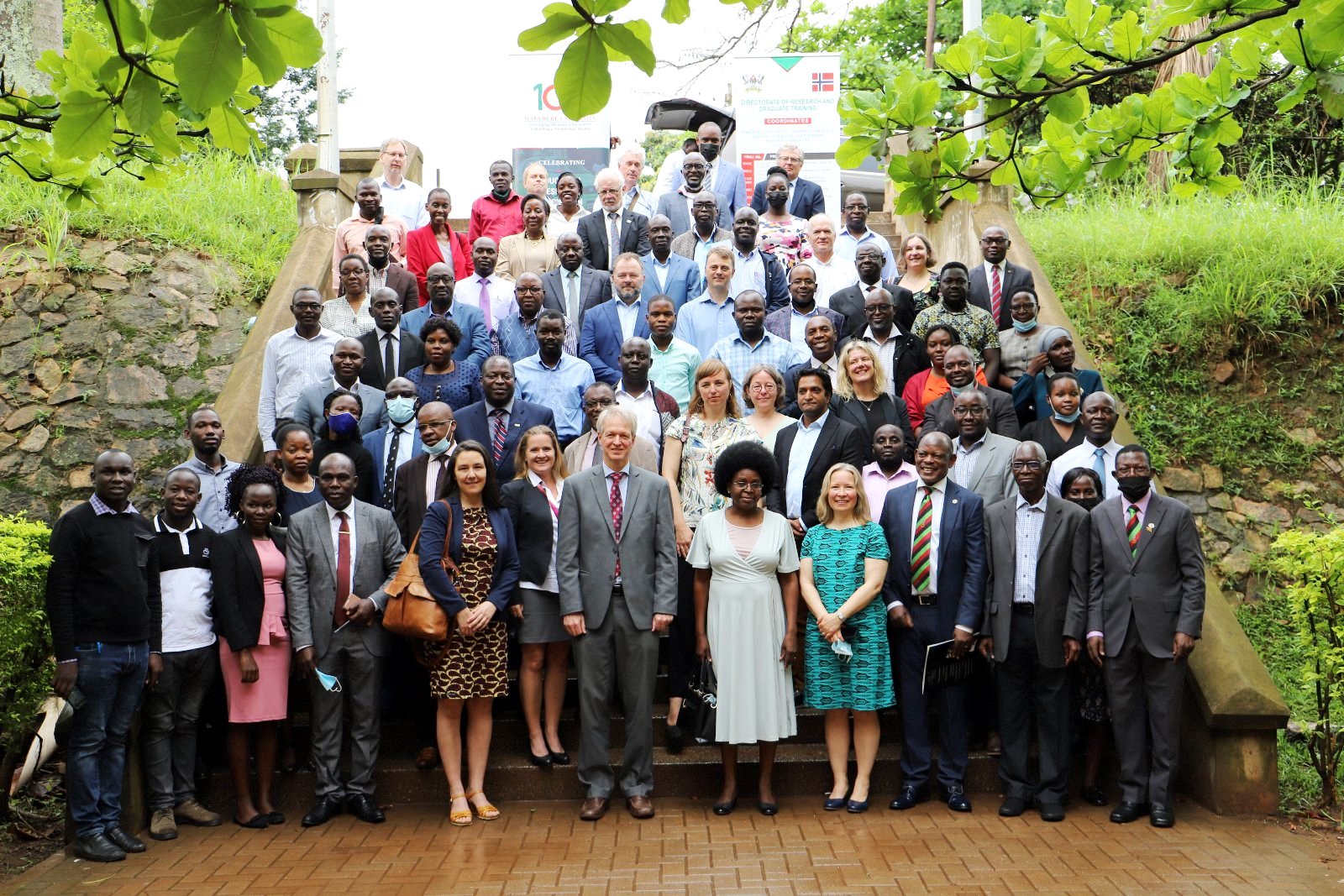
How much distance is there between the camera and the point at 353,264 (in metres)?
10.2

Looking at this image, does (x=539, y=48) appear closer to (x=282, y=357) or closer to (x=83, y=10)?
(x=282, y=357)

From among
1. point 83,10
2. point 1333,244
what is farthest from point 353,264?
point 83,10

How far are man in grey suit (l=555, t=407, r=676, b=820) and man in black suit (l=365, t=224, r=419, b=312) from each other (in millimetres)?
3500

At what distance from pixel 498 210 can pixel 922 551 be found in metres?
6.48

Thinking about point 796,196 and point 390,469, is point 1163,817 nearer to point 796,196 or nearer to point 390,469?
point 390,469

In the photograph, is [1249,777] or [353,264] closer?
[1249,777]

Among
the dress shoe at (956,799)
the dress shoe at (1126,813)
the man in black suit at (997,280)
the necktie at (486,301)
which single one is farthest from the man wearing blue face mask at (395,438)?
the dress shoe at (1126,813)

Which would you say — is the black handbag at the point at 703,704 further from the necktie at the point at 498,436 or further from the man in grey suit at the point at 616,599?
the necktie at the point at 498,436

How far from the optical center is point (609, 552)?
7957mm

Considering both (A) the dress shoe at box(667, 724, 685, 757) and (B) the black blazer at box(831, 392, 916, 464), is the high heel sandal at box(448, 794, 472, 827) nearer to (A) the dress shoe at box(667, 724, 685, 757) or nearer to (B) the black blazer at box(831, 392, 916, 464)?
(A) the dress shoe at box(667, 724, 685, 757)

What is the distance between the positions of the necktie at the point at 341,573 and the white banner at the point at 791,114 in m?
10.1

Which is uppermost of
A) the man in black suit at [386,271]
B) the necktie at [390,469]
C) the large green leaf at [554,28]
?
the man in black suit at [386,271]

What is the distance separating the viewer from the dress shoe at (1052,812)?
7.66 metres

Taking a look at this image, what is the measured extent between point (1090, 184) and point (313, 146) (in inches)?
487
